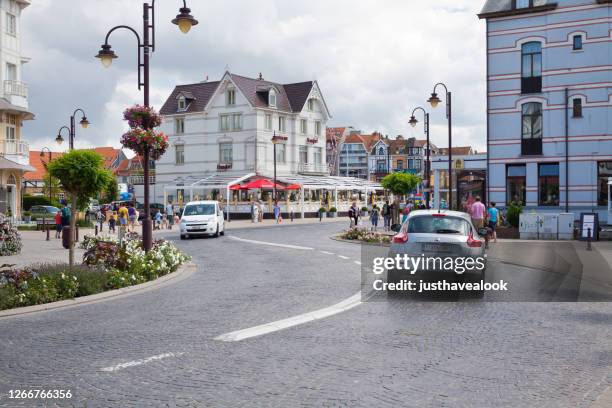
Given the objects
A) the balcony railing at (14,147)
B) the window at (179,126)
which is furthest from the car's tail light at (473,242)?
the window at (179,126)

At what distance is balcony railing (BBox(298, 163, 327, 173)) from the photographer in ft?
225

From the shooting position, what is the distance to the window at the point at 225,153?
65762 millimetres

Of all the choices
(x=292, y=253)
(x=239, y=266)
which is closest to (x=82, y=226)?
(x=292, y=253)

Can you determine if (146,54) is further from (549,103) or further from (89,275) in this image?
(549,103)

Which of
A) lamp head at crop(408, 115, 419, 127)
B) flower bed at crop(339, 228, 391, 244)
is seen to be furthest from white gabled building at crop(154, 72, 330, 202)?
flower bed at crop(339, 228, 391, 244)

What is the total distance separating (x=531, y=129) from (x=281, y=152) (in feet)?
114

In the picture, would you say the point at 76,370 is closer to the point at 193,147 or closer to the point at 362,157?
the point at 193,147

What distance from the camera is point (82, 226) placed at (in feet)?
139

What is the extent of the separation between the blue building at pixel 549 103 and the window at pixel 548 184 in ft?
0.17

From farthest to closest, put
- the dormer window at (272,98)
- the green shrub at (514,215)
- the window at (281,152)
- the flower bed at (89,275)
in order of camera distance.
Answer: the window at (281,152) → the dormer window at (272,98) → the green shrub at (514,215) → the flower bed at (89,275)

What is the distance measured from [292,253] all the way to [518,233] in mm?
12397

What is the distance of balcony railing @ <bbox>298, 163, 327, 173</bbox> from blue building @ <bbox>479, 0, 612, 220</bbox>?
111 ft

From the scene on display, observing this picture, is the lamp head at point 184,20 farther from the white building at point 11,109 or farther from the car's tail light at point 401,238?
the white building at point 11,109

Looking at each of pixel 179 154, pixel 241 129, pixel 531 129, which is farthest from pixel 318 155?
pixel 531 129
